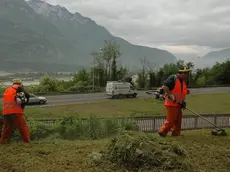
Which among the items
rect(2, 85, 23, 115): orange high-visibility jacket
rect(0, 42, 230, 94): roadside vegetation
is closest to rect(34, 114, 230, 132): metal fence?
rect(2, 85, 23, 115): orange high-visibility jacket

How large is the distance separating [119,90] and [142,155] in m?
39.9

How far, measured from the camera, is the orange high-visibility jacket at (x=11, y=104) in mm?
7672

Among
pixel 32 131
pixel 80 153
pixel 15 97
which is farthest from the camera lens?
pixel 32 131

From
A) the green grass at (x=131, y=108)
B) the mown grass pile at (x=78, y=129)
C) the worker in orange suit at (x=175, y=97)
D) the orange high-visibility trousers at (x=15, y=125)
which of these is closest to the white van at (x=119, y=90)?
the green grass at (x=131, y=108)

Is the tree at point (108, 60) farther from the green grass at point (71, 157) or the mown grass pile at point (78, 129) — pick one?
the green grass at point (71, 157)

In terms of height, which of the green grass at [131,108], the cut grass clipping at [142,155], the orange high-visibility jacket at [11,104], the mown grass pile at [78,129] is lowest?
the green grass at [131,108]

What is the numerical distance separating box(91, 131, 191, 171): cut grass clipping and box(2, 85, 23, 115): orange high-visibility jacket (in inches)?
143

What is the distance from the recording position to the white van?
43.7 m

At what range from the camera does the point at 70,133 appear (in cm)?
959

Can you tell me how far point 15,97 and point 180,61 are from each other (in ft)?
248

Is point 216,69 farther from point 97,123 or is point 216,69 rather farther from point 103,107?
point 97,123

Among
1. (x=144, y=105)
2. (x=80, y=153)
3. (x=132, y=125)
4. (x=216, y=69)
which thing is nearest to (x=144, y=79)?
(x=216, y=69)

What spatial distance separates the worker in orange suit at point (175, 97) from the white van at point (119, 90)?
35.4 m

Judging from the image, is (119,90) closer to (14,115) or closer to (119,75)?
(119,75)
